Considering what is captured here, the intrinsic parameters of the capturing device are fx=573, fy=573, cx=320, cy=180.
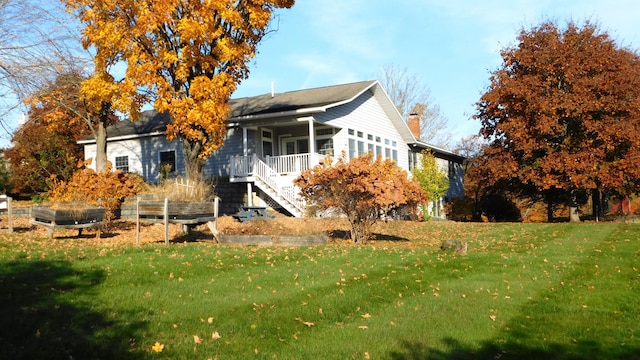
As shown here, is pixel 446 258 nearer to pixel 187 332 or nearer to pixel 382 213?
pixel 382 213

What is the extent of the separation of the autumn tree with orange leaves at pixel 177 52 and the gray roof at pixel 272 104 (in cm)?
504

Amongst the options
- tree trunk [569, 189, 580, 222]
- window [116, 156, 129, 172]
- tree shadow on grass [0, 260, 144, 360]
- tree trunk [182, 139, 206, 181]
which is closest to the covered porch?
tree trunk [182, 139, 206, 181]

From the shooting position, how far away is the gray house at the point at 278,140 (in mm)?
24750

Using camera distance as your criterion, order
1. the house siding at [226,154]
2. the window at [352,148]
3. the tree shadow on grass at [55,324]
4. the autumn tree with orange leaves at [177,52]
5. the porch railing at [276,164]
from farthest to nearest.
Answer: the window at [352,148] < the house siding at [226,154] < the porch railing at [276,164] < the autumn tree with orange leaves at [177,52] < the tree shadow on grass at [55,324]

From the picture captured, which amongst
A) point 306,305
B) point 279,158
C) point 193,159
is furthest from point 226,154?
point 306,305

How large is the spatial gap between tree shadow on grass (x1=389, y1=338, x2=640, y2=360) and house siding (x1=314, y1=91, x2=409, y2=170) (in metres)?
18.1

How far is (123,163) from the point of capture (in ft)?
103

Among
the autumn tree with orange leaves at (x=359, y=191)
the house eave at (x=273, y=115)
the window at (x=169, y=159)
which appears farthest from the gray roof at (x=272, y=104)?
the autumn tree with orange leaves at (x=359, y=191)

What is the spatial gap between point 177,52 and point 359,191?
30.0 feet

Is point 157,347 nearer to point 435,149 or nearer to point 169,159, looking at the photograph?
point 169,159

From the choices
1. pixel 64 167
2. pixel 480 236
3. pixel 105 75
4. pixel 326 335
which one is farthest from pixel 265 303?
pixel 64 167

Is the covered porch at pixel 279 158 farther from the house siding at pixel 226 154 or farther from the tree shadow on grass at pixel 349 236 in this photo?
the tree shadow on grass at pixel 349 236

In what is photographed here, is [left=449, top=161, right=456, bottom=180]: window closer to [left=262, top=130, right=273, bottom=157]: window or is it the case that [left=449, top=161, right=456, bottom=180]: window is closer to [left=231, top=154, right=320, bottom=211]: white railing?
[left=262, top=130, right=273, bottom=157]: window

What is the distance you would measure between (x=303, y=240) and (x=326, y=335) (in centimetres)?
699
